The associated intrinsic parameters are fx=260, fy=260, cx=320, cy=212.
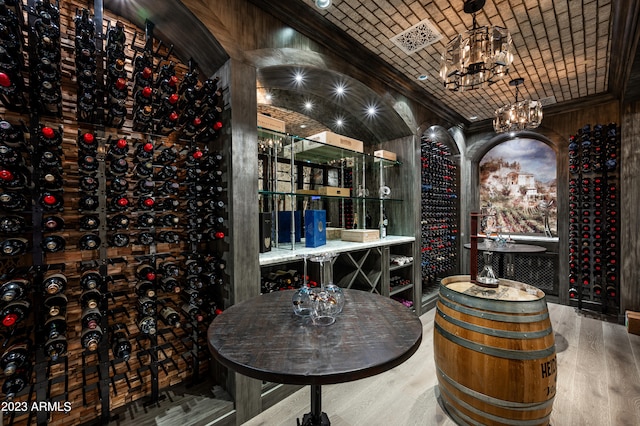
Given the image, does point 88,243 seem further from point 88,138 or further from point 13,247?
point 88,138

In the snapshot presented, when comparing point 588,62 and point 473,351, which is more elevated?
point 588,62

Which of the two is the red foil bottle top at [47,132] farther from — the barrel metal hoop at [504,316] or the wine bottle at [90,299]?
the barrel metal hoop at [504,316]

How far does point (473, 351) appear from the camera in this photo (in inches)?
67.0

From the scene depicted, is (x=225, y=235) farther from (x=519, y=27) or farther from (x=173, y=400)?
(x=519, y=27)

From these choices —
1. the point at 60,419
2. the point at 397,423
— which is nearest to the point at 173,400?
the point at 60,419

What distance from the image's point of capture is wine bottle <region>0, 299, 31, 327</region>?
4.28 feet

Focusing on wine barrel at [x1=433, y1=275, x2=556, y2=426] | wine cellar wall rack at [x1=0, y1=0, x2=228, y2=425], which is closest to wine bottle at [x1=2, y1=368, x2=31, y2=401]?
wine cellar wall rack at [x1=0, y1=0, x2=228, y2=425]

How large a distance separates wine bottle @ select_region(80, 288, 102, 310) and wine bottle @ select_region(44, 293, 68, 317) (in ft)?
0.28

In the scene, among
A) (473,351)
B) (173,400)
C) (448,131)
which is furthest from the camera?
(448,131)

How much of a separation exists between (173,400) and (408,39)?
401 cm

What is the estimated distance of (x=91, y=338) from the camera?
5.12ft

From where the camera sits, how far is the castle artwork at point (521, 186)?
197 inches

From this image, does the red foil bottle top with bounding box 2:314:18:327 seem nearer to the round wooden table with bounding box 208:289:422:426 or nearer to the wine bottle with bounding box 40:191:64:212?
the wine bottle with bounding box 40:191:64:212

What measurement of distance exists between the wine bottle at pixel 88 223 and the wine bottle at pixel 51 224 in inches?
3.8
